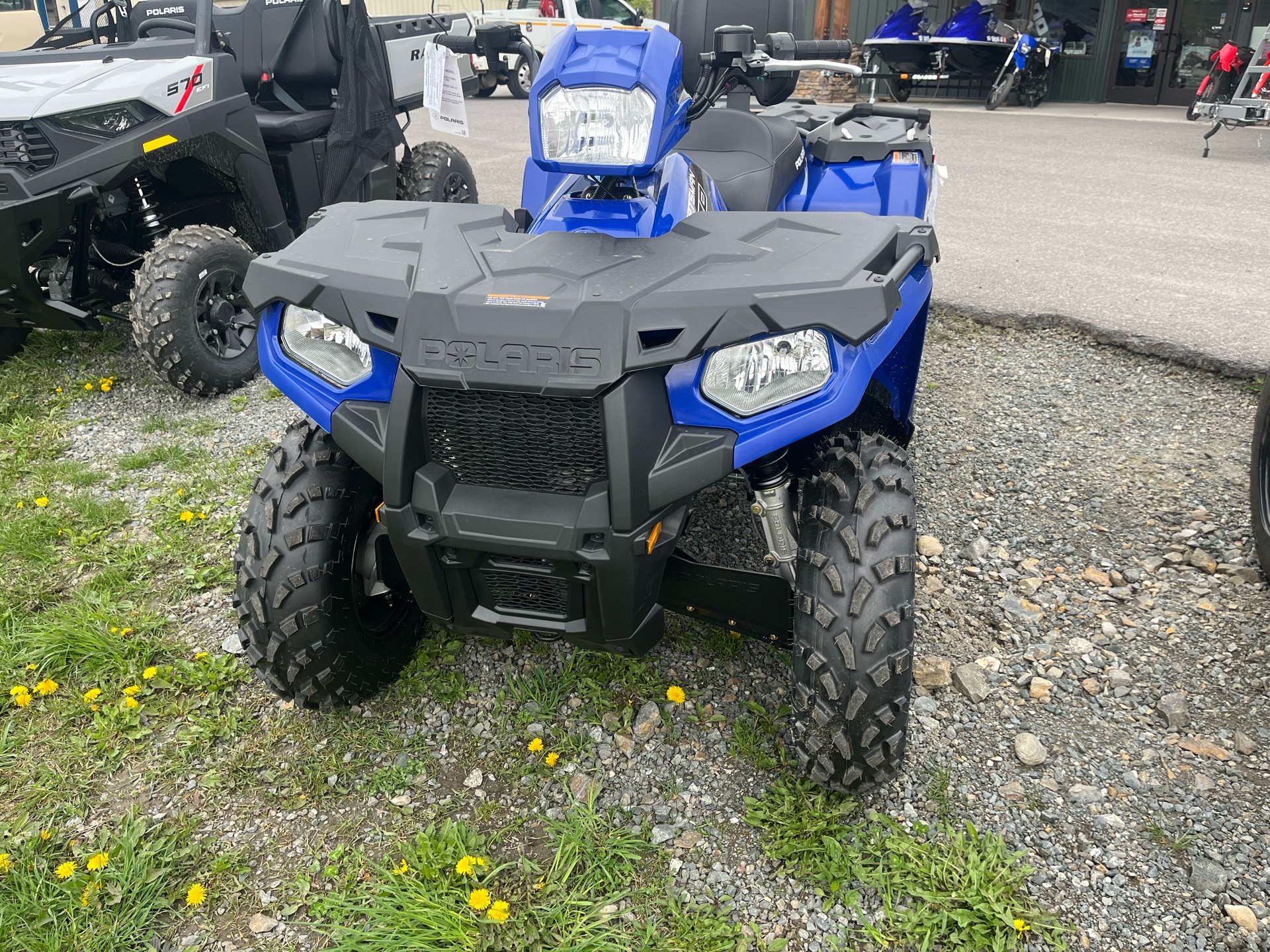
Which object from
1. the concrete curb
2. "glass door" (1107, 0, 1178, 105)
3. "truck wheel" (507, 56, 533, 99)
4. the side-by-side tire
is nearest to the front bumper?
the concrete curb

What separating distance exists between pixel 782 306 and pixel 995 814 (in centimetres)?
123

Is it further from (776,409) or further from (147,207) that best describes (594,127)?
(147,207)

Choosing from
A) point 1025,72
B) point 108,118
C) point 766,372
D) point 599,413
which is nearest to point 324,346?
point 599,413

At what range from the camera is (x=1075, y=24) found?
50.6 ft

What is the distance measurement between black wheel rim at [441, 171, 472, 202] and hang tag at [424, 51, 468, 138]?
2348 millimetres

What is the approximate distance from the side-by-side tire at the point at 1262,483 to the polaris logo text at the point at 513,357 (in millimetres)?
2082

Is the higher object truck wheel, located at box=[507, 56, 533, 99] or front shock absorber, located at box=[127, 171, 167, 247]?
front shock absorber, located at box=[127, 171, 167, 247]

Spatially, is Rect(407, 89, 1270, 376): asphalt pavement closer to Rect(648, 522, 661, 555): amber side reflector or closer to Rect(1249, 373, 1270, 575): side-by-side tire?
Rect(1249, 373, 1270, 575): side-by-side tire

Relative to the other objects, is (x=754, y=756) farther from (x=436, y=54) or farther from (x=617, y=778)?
(x=436, y=54)

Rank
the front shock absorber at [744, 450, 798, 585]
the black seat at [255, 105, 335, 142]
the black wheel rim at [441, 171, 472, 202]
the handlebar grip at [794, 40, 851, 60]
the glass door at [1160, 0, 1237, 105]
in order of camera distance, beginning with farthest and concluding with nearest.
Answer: the glass door at [1160, 0, 1237, 105], the black wheel rim at [441, 171, 472, 202], the black seat at [255, 105, 335, 142], the handlebar grip at [794, 40, 851, 60], the front shock absorber at [744, 450, 798, 585]

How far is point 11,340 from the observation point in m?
5.00

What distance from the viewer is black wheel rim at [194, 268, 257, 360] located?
435 centimetres

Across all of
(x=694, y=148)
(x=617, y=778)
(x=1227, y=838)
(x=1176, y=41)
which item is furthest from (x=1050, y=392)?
(x=1176, y=41)

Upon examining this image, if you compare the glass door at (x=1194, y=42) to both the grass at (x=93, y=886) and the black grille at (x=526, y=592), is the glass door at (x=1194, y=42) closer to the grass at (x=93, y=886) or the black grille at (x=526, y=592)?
the black grille at (x=526, y=592)
